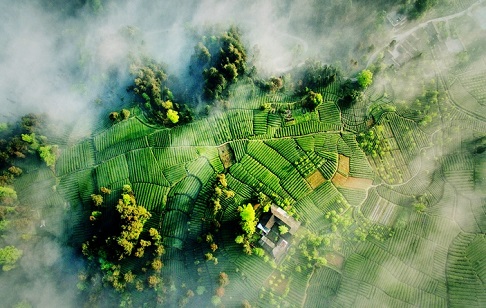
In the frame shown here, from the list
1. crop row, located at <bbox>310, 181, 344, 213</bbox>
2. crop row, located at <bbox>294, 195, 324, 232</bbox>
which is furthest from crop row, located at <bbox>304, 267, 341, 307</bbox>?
crop row, located at <bbox>310, 181, 344, 213</bbox>

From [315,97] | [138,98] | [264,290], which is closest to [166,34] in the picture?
[138,98]

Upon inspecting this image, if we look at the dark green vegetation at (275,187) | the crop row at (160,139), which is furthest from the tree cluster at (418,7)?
the crop row at (160,139)

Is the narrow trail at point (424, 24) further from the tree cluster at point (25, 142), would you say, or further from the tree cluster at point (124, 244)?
the tree cluster at point (25, 142)

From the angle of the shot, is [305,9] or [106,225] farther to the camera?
[305,9]

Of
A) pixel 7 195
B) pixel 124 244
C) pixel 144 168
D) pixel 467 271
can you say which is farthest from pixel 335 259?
pixel 7 195

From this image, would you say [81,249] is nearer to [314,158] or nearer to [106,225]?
[106,225]

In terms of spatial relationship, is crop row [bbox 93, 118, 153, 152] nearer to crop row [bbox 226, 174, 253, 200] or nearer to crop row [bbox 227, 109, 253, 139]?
crop row [bbox 227, 109, 253, 139]
